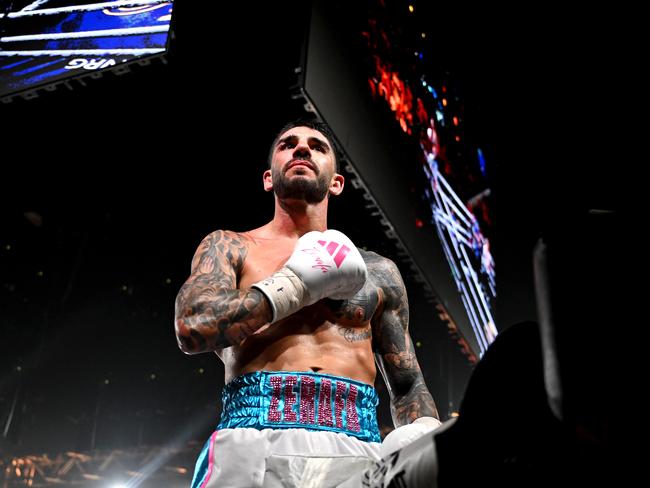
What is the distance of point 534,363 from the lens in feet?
2.73

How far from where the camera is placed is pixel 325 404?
4.80ft

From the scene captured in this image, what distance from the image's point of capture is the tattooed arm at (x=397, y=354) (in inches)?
66.7

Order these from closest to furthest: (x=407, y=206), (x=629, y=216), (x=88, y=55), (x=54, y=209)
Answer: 1. (x=629, y=216)
2. (x=88, y=55)
3. (x=407, y=206)
4. (x=54, y=209)

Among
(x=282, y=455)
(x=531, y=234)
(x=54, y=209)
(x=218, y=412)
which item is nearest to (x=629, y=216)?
(x=282, y=455)

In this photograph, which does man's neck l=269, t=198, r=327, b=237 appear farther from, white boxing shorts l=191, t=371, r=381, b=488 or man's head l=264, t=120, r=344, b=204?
white boxing shorts l=191, t=371, r=381, b=488

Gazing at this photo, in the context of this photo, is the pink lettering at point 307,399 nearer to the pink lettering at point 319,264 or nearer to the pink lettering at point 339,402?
the pink lettering at point 339,402

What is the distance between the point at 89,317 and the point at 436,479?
14.5ft

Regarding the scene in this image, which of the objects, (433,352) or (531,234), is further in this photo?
(433,352)

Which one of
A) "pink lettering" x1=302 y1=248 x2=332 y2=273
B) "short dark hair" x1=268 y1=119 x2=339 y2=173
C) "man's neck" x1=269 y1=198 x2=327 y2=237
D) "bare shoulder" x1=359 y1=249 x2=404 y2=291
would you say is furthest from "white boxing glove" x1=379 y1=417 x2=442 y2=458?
"short dark hair" x1=268 y1=119 x2=339 y2=173

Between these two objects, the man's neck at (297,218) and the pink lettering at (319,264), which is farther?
the man's neck at (297,218)

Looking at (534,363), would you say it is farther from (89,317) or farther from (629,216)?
(89,317)

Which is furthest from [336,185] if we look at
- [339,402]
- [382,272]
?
[339,402]

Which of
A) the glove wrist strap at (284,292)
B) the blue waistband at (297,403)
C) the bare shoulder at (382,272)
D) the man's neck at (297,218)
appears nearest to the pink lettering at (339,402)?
the blue waistband at (297,403)

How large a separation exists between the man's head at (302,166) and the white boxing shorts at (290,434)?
61cm
